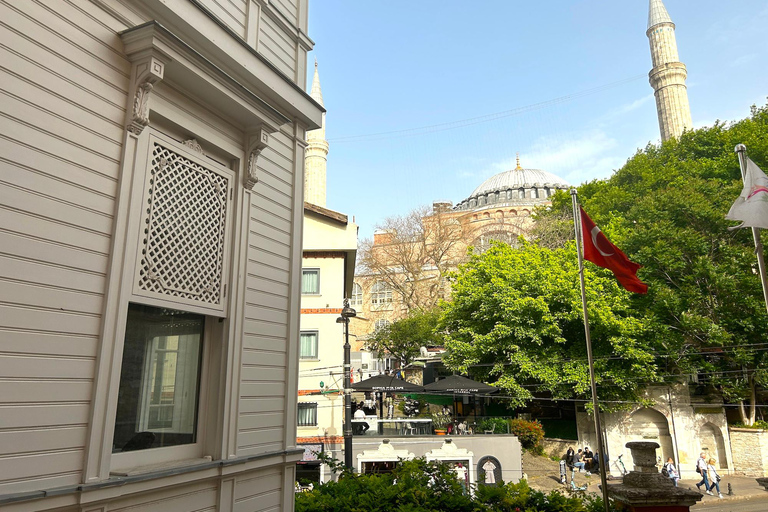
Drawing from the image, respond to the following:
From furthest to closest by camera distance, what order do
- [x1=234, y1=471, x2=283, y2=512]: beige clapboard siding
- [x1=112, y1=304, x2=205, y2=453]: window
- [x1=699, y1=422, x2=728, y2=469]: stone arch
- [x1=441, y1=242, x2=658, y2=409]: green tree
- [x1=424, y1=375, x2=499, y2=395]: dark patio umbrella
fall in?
[x1=699, y1=422, x2=728, y2=469]: stone arch < [x1=441, y1=242, x2=658, y2=409]: green tree < [x1=424, y1=375, x2=499, y2=395]: dark patio umbrella < [x1=234, y1=471, x2=283, y2=512]: beige clapboard siding < [x1=112, y1=304, x2=205, y2=453]: window

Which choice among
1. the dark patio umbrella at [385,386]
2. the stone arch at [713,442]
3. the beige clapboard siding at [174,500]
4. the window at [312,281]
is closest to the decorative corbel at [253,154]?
the beige clapboard siding at [174,500]

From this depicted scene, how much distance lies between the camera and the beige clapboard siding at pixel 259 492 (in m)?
4.73

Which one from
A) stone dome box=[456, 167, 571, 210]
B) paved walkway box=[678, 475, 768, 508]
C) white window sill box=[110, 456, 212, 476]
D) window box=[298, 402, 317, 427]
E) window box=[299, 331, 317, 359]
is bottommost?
paved walkway box=[678, 475, 768, 508]

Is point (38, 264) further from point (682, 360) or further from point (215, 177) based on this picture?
point (682, 360)

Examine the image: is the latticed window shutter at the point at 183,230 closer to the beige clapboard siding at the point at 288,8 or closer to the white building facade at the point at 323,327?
the beige clapboard siding at the point at 288,8

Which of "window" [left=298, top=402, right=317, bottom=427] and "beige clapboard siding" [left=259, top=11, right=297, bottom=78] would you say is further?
"window" [left=298, top=402, right=317, bottom=427]

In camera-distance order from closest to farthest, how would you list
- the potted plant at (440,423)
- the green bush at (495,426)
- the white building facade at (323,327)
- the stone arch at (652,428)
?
1. the potted plant at (440,423)
2. the green bush at (495,426)
3. the white building facade at (323,327)
4. the stone arch at (652,428)

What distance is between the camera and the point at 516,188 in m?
84.4

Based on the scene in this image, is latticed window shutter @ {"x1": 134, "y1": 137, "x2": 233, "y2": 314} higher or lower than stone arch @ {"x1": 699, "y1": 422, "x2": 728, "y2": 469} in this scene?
higher

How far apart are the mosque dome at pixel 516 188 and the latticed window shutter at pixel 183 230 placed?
7862 cm

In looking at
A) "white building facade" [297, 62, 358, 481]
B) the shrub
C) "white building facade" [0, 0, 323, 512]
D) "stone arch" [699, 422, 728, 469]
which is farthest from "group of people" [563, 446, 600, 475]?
"white building facade" [0, 0, 323, 512]

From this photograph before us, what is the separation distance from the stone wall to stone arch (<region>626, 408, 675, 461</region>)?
279 cm

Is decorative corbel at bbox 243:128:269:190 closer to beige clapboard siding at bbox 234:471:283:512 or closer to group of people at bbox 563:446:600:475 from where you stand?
beige clapboard siding at bbox 234:471:283:512

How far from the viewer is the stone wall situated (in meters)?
24.0
